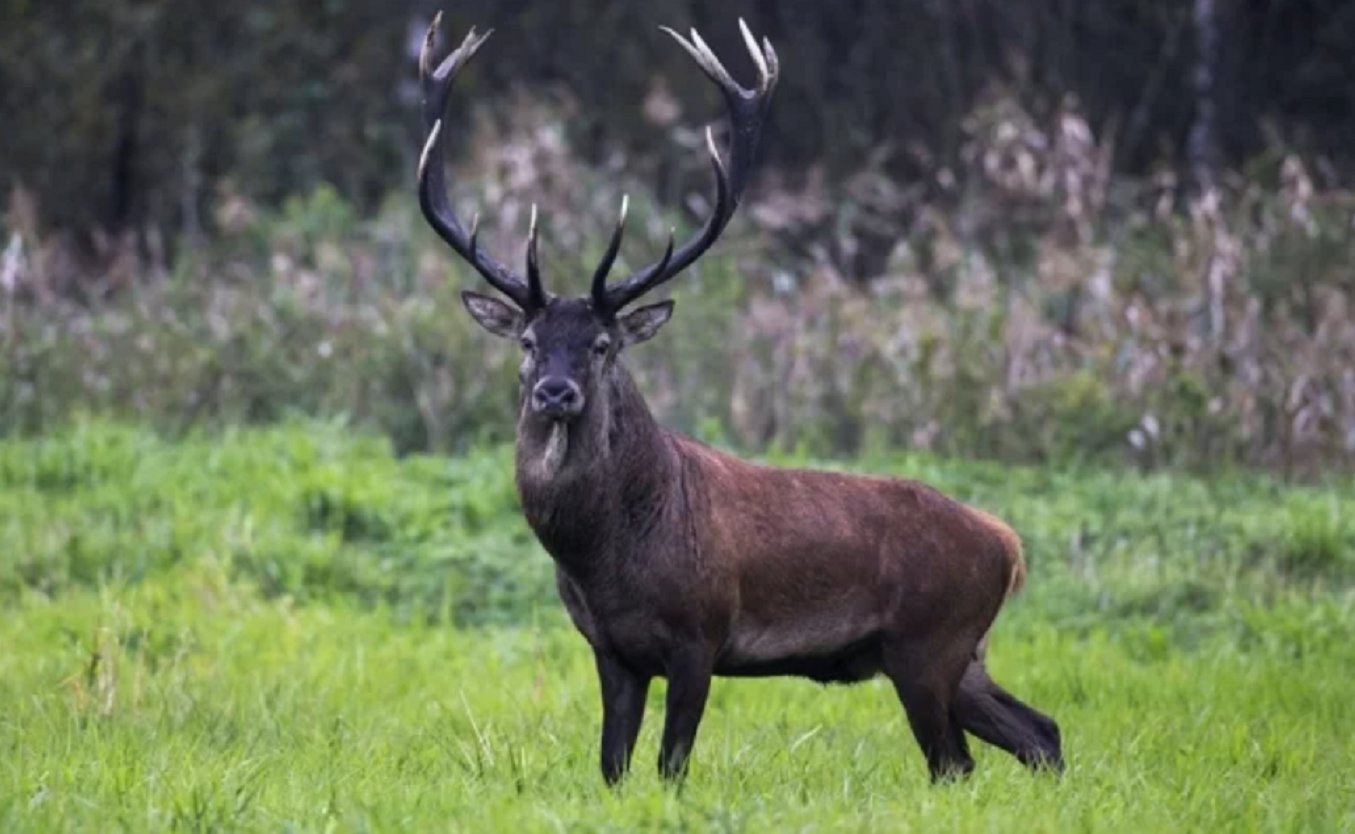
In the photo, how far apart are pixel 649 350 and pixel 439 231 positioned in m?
6.57

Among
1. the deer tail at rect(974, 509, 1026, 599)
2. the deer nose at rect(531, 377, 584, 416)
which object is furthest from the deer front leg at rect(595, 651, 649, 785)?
the deer tail at rect(974, 509, 1026, 599)

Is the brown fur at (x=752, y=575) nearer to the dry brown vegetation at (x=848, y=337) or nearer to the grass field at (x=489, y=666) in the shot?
the grass field at (x=489, y=666)

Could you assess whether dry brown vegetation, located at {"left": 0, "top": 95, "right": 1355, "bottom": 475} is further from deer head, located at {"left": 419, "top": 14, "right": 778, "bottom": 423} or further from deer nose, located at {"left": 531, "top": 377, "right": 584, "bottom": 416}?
deer nose, located at {"left": 531, "top": 377, "right": 584, "bottom": 416}

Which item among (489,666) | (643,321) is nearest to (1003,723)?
(643,321)

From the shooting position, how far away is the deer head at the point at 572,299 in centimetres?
731

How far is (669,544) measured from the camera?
7.33 metres

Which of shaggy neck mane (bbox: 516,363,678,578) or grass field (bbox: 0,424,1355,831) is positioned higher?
shaggy neck mane (bbox: 516,363,678,578)

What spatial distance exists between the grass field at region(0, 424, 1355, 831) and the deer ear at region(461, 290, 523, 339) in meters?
1.19

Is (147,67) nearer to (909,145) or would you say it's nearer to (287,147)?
(287,147)

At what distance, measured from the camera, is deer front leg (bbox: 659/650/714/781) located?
7.15 m

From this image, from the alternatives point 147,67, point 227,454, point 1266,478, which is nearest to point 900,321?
point 1266,478

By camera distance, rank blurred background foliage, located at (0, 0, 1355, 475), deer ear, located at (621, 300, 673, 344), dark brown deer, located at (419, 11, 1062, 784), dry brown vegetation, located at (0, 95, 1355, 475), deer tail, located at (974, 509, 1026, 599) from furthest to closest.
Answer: blurred background foliage, located at (0, 0, 1355, 475)
dry brown vegetation, located at (0, 95, 1355, 475)
deer tail, located at (974, 509, 1026, 599)
deer ear, located at (621, 300, 673, 344)
dark brown deer, located at (419, 11, 1062, 784)

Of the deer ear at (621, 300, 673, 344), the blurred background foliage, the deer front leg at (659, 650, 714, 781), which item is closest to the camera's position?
the deer front leg at (659, 650, 714, 781)

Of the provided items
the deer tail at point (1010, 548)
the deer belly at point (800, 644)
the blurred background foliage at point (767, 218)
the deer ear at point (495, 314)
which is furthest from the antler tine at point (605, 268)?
the blurred background foliage at point (767, 218)
